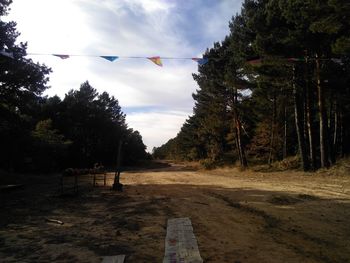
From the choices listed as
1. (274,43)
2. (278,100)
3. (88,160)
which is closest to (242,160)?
(278,100)

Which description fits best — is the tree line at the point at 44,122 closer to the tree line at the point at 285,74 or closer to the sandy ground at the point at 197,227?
the sandy ground at the point at 197,227

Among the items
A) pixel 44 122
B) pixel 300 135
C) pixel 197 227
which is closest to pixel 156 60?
pixel 197 227

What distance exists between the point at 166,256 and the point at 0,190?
43.3ft

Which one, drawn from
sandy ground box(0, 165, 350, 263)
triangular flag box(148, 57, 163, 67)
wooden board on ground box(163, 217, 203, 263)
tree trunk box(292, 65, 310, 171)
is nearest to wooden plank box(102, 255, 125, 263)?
sandy ground box(0, 165, 350, 263)

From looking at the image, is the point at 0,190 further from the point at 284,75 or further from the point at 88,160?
the point at 88,160

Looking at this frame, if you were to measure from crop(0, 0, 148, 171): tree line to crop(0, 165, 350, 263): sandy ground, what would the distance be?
665 centimetres

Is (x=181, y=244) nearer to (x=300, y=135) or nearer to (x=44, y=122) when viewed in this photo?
(x=300, y=135)

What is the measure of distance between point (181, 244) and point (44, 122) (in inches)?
1361

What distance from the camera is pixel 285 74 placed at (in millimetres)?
23922

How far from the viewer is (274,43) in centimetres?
2200

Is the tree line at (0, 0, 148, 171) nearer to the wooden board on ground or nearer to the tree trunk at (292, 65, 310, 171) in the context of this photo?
the wooden board on ground

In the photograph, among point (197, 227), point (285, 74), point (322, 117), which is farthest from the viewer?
point (285, 74)

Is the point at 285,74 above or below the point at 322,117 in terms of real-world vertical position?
above

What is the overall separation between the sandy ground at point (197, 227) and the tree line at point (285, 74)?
276 inches
